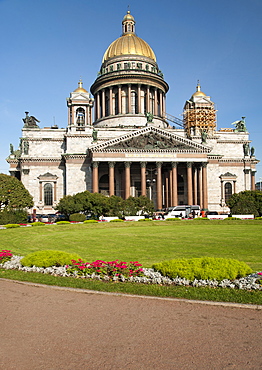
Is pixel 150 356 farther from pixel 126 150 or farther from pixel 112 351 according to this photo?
pixel 126 150

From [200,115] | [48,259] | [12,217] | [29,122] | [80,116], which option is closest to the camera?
[48,259]

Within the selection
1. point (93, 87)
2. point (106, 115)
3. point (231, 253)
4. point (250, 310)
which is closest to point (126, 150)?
point (106, 115)

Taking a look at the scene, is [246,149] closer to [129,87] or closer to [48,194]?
[129,87]

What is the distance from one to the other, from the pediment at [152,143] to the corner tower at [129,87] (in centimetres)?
1302

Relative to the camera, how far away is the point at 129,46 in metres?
85.2

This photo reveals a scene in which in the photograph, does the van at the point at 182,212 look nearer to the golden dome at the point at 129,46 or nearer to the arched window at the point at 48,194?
the arched window at the point at 48,194

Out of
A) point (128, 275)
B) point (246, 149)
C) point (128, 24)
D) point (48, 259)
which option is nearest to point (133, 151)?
point (246, 149)

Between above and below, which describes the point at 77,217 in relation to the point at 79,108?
below

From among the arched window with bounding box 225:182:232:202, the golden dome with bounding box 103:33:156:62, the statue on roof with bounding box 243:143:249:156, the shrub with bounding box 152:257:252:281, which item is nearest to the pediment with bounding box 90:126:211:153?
the arched window with bounding box 225:182:232:202

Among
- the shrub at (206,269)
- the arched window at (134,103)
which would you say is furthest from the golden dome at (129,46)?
the shrub at (206,269)

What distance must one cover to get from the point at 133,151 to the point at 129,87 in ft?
78.1

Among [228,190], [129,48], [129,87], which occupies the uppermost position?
[129,48]

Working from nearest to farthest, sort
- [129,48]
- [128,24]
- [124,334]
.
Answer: [124,334]
[129,48]
[128,24]

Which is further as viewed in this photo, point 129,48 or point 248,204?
point 129,48
